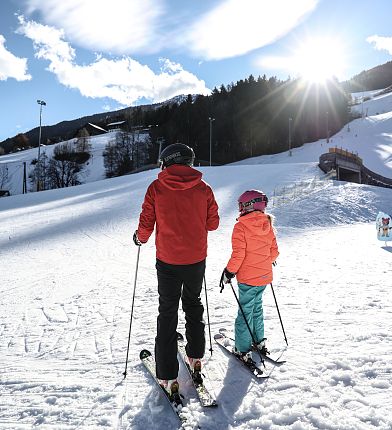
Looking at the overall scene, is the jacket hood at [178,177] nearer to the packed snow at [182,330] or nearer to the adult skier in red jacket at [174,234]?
the adult skier in red jacket at [174,234]

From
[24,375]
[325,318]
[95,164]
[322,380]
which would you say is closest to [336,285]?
[325,318]

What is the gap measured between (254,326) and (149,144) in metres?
69.0

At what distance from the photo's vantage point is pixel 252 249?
337cm

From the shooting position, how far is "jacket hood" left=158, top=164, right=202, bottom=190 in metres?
2.73

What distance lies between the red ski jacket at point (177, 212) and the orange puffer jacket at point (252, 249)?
59cm

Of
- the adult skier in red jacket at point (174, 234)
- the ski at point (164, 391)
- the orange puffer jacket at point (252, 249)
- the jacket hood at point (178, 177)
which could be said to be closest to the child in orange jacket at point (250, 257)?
the orange puffer jacket at point (252, 249)

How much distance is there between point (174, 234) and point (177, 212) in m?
0.18

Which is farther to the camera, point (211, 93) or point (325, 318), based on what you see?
point (211, 93)

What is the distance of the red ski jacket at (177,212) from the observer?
276 cm

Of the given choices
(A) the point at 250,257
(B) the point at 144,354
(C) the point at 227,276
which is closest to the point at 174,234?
(C) the point at 227,276

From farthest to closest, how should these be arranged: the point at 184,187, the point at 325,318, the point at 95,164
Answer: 1. the point at 95,164
2. the point at 325,318
3. the point at 184,187

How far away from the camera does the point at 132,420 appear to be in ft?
8.37

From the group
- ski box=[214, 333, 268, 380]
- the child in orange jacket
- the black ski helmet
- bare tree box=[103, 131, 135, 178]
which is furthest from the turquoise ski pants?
bare tree box=[103, 131, 135, 178]

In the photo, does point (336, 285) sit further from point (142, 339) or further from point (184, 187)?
point (184, 187)
